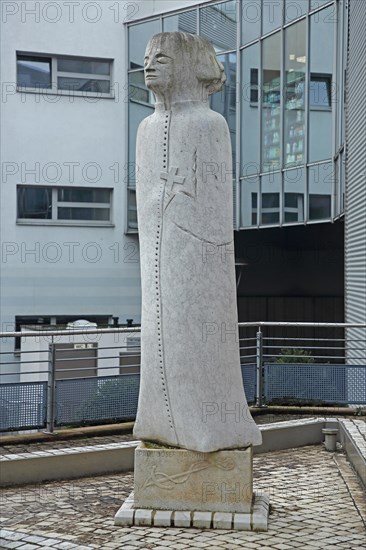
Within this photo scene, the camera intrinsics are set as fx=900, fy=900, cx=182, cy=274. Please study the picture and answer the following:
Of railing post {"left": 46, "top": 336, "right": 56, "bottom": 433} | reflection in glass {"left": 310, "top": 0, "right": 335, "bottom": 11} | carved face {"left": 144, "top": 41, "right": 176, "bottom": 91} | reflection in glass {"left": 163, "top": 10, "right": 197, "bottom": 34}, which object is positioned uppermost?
reflection in glass {"left": 163, "top": 10, "right": 197, "bottom": 34}

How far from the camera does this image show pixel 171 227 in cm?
702

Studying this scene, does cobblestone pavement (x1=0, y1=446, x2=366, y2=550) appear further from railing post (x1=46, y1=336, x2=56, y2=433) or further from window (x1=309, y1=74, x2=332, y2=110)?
window (x1=309, y1=74, x2=332, y2=110)

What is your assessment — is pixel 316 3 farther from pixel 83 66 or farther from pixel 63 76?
pixel 63 76

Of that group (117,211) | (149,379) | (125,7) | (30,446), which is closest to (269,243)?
(117,211)

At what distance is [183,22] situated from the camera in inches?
914

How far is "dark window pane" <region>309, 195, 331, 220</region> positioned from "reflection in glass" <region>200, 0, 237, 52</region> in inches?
202

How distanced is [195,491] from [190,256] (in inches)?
72.6

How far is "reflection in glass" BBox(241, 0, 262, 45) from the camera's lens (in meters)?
21.2

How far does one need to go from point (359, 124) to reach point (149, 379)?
34.7 feet

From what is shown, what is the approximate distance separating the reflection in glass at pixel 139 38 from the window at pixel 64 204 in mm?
3517

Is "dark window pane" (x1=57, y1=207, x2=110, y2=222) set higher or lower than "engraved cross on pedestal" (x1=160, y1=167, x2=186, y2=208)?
higher

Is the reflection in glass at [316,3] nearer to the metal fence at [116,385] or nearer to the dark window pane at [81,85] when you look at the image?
the dark window pane at [81,85]

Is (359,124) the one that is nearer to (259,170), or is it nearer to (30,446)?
(259,170)

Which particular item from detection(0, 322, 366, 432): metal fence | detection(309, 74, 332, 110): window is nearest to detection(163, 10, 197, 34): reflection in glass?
detection(309, 74, 332, 110): window
